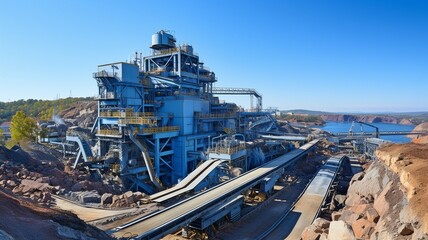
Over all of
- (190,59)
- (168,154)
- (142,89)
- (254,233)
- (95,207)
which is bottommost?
(254,233)

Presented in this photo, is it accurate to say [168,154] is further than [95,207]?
Yes

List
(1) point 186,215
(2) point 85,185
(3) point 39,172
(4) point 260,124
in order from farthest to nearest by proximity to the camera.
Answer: (4) point 260,124
(3) point 39,172
(2) point 85,185
(1) point 186,215

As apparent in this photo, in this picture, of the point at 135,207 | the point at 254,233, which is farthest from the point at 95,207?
the point at 254,233

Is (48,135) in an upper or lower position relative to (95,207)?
upper

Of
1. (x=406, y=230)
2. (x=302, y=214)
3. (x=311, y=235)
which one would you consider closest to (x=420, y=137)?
(x=302, y=214)

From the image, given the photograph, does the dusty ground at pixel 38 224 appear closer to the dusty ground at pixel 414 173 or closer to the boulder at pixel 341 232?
the boulder at pixel 341 232

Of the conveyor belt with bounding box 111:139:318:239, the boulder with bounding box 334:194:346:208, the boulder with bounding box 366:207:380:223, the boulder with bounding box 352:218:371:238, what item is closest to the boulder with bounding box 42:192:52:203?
the conveyor belt with bounding box 111:139:318:239

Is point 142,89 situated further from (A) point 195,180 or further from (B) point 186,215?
(B) point 186,215

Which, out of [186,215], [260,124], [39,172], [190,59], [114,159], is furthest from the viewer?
[260,124]
